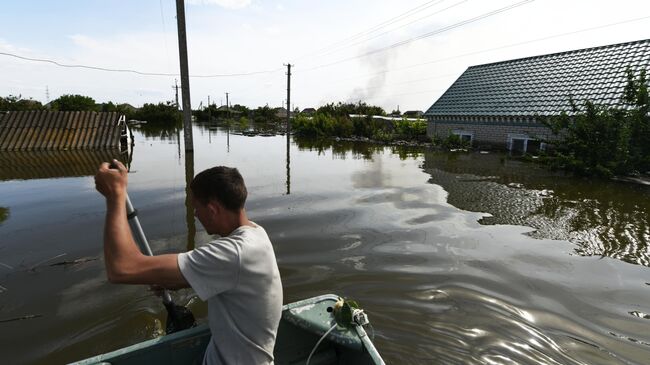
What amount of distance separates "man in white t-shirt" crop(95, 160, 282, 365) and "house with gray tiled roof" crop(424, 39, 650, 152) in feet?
58.3

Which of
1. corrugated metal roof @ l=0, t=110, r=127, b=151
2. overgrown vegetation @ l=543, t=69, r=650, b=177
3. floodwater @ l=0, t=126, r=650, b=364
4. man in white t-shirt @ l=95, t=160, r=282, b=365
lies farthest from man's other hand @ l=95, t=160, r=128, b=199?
corrugated metal roof @ l=0, t=110, r=127, b=151

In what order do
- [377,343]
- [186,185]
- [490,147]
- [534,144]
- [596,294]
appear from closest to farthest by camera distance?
[377,343] < [596,294] < [186,185] < [534,144] < [490,147]

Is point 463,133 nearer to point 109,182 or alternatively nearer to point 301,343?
point 301,343

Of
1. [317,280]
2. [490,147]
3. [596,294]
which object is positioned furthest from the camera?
[490,147]

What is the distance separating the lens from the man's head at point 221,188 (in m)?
1.79

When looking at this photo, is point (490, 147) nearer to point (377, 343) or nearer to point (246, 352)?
point (377, 343)

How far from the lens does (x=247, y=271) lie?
5.49 ft

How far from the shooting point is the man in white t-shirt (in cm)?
160

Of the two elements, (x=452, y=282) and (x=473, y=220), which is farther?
(x=473, y=220)

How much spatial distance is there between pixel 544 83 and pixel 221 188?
22366 mm

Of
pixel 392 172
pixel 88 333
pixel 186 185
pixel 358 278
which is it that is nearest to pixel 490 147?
pixel 392 172

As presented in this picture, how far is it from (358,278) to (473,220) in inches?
146

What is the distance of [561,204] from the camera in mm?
9227

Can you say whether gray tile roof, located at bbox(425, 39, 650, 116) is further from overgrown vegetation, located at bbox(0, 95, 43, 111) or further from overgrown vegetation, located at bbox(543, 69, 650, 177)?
overgrown vegetation, located at bbox(0, 95, 43, 111)
